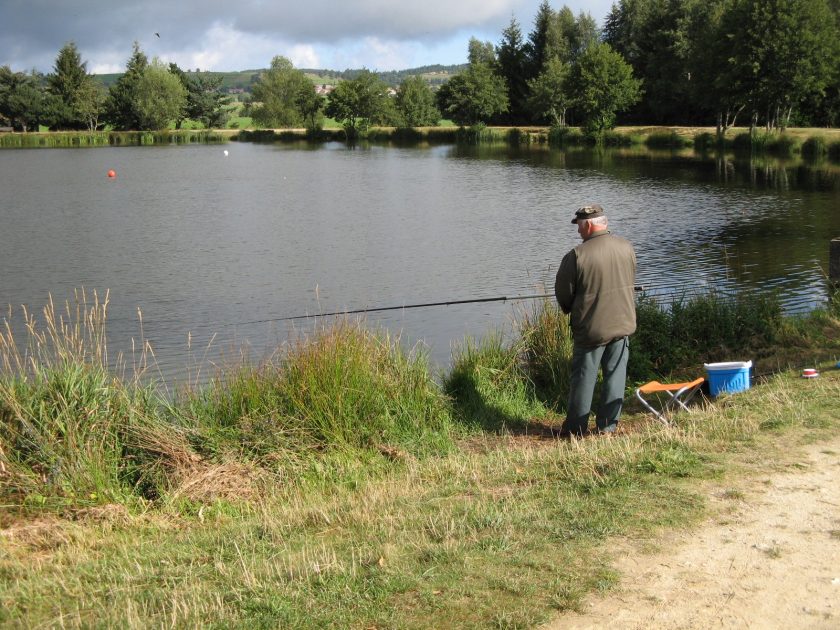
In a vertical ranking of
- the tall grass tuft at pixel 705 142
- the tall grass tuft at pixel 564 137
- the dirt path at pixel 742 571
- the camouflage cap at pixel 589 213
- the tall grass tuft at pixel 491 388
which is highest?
the tall grass tuft at pixel 564 137

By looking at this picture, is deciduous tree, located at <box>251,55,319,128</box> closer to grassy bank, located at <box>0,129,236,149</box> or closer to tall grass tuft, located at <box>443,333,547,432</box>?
grassy bank, located at <box>0,129,236,149</box>

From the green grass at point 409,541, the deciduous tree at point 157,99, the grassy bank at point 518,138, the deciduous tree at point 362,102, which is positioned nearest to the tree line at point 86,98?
the deciduous tree at point 157,99

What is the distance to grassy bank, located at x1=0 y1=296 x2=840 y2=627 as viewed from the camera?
4445 millimetres

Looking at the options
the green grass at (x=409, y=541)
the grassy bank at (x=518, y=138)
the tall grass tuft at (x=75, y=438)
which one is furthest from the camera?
the grassy bank at (x=518, y=138)

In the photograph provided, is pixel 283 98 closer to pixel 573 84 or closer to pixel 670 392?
pixel 573 84

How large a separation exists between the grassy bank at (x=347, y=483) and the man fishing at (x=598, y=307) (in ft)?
1.64

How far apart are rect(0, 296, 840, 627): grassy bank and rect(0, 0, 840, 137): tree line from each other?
49167 millimetres

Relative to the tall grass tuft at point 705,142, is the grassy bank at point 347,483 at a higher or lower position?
lower

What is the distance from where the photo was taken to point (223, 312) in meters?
16.2

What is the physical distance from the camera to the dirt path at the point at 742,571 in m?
4.05

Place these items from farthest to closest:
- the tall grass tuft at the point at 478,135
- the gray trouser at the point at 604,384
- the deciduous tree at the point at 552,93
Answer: the tall grass tuft at the point at 478,135, the deciduous tree at the point at 552,93, the gray trouser at the point at 604,384

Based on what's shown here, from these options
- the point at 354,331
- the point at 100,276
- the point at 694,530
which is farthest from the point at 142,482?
the point at 100,276

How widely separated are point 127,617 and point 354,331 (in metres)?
5.00

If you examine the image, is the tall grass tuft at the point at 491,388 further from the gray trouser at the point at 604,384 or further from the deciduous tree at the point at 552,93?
the deciduous tree at the point at 552,93
